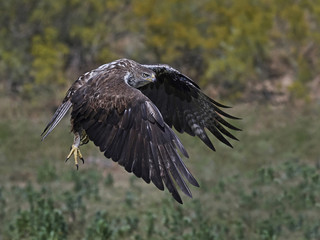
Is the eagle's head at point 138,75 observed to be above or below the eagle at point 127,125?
above

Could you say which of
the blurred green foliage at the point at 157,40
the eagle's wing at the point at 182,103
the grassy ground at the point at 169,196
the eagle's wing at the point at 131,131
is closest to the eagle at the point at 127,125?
the eagle's wing at the point at 131,131

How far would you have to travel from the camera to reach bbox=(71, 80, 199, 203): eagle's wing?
681cm

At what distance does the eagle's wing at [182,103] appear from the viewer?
895 cm

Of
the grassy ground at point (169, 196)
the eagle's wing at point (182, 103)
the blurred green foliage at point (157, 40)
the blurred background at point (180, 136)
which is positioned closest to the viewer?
the eagle's wing at point (182, 103)

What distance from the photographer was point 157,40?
26094mm

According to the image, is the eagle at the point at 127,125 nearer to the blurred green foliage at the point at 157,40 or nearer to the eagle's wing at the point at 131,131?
the eagle's wing at the point at 131,131

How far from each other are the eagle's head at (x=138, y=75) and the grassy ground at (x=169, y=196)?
109 inches

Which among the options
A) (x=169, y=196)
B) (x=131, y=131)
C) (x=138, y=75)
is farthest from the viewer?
(x=169, y=196)

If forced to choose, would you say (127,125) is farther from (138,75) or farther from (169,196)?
(169,196)

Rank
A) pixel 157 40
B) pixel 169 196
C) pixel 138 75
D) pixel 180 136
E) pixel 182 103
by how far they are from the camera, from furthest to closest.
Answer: pixel 157 40, pixel 180 136, pixel 169 196, pixel 182 103, pixel 138 75

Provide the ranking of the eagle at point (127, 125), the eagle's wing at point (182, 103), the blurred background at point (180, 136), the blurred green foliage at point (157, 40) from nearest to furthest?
1. the eagle at point (127, 125)
2. the eagle's wing at point (182, 103)
3. the blurred background at point (180, 136)
4. the blurred green foliage at point (157, 40)

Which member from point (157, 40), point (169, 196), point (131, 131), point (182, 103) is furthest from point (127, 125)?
point (157, 40)

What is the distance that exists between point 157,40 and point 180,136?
949cm

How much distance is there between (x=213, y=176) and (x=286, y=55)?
13732 mm
